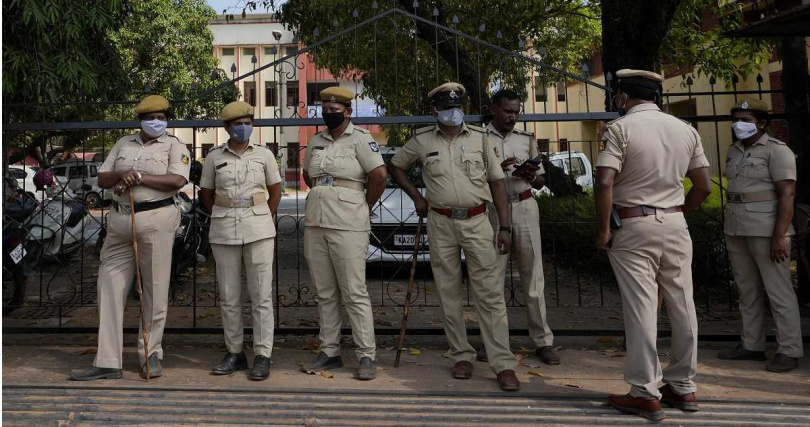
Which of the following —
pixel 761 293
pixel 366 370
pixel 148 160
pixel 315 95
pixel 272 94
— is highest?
pixel 272 94

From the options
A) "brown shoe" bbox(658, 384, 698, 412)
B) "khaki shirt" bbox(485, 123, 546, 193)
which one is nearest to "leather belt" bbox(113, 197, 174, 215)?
"khaki shirt" bbox(485, 123, 546, 193)

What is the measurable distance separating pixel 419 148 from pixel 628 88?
4.61 ft

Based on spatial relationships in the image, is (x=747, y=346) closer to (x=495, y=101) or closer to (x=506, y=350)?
(x=506, y=350)

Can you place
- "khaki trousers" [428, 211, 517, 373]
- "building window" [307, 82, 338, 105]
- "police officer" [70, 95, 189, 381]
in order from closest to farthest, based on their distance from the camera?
"khaki trousers" [428, 211, 517, 373]
"police officer" [70, 95, 189, 381]
"building window" [307, 82, 338, 105]

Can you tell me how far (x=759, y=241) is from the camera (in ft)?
15.2

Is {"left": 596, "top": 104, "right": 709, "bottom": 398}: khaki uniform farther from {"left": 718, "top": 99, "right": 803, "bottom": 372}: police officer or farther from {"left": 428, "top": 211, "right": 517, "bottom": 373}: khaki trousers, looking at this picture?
{"left": 718, "top": 99, "right": 803, "bottom": 372}: police officer

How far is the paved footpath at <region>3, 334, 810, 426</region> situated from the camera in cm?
366

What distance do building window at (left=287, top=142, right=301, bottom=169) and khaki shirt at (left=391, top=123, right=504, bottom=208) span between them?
4.64 feet

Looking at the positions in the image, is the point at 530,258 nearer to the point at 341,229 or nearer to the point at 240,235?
the point at 341,229

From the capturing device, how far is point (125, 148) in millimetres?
4473

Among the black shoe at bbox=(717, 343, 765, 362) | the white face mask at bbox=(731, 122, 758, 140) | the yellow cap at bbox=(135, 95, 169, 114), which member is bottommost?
the black shoe at bbox=(717, 343, 765, 362)

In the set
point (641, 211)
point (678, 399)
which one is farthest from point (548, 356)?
point (641, 211)

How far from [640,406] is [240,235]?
2.64 meters

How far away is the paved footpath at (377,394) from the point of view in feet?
12.0
